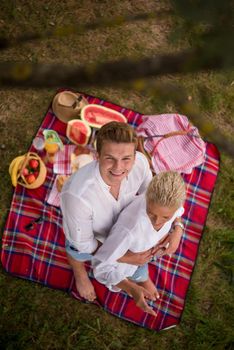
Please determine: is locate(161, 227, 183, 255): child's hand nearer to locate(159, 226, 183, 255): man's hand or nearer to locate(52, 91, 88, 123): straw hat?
locate(159, 226, 183, 255): man's hand

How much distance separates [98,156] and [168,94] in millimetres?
1728

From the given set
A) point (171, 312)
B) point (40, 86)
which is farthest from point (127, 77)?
point (171, 312)

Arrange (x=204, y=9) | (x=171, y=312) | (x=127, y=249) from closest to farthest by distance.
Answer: (x=204, y=9) < (x=127, y=249) < (x=171, y=312)

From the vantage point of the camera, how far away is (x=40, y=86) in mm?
596

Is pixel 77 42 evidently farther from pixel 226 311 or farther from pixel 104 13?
pixel 226 311

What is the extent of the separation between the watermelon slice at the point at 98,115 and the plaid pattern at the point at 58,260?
0.56 m

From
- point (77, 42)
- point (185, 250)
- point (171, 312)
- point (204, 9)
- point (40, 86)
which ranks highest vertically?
point (77, 42)

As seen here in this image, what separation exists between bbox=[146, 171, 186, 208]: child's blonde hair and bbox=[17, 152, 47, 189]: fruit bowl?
144 centimetres

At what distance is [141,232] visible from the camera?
8.11 feet

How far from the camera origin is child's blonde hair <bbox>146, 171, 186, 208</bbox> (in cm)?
225

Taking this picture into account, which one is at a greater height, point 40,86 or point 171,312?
point 40,86

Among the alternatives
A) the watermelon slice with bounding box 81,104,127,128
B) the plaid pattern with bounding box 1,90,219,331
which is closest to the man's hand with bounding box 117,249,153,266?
the plaid pattern with bounding box 1,90,219,331

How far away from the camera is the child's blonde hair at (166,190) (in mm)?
2246

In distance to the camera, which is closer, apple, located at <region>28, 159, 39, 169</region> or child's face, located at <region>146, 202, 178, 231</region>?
child's face, located at <region>146, 202, 178, 231</region>
